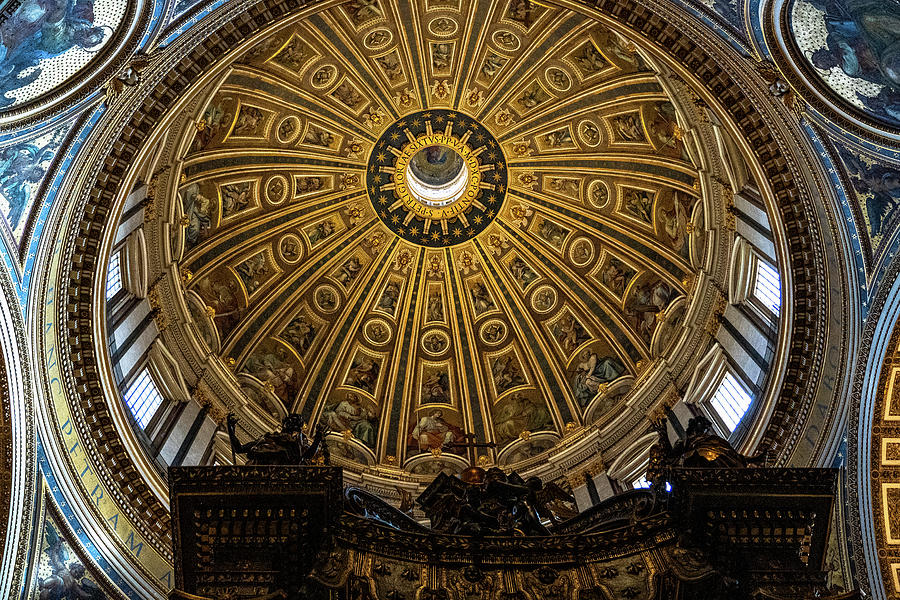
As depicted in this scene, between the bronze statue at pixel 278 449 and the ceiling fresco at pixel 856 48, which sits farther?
the ceiling fresco at pixel 856 48

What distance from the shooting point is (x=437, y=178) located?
1278 inches

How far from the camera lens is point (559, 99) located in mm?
27953

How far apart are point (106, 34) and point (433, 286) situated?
59.7ft

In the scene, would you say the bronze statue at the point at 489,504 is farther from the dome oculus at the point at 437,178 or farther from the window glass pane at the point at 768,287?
the dome oculus at the point at 437,178

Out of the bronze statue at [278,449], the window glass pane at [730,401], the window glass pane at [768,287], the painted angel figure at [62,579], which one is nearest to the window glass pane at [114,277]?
the painted angel figure at [62,579]

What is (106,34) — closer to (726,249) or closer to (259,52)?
(259,52)

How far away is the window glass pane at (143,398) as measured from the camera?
19.3 m

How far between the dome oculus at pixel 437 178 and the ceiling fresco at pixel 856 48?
1636 cm

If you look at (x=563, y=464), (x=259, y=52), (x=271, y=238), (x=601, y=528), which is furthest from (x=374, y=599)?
(x=271, y=238)

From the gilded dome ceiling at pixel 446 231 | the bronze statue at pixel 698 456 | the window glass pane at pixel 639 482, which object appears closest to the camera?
the bronze statue at pixel 698 456

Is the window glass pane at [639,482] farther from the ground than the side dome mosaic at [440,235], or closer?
closer

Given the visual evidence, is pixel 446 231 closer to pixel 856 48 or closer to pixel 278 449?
pixel 856 48

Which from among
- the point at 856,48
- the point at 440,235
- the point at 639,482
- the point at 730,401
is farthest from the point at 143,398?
the point at 856,48

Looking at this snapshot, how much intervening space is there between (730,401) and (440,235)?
13692 millimetres
